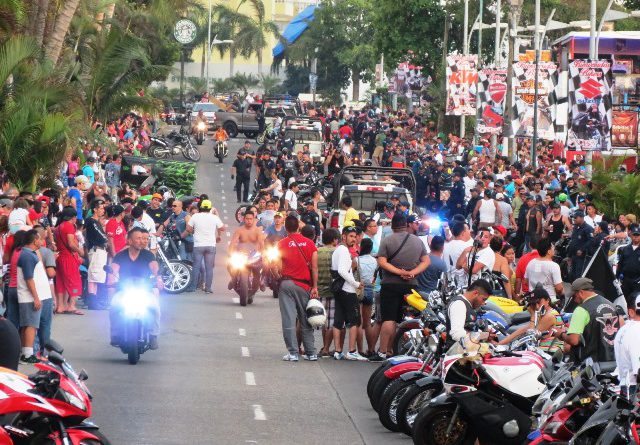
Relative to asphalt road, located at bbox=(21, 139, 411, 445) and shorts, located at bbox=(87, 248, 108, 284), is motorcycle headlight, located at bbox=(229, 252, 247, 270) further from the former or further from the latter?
shorts, located at bbox=(87, 248, 108, 284)

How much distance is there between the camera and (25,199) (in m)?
23.1

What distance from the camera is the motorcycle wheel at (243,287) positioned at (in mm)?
25359

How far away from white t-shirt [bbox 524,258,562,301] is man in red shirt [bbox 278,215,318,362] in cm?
276

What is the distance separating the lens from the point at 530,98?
4438 centimetres

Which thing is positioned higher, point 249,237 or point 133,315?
point 249,237

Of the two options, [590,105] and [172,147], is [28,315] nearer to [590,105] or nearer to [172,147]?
[590,105]

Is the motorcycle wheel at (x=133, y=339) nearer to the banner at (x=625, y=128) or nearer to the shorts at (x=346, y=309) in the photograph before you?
the shorts at (x=346, y=309)

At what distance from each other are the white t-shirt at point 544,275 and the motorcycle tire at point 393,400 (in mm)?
4970

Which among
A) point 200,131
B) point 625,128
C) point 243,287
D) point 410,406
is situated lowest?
point 243,287

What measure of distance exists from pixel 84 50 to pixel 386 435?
96.9 ft

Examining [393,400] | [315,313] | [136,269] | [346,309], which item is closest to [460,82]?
[346,309]

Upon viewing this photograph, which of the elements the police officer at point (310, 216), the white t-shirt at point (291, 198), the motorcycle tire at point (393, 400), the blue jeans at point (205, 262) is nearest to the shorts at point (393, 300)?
the motorcycle tire at point (393, 400)

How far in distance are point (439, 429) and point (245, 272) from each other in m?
12.6

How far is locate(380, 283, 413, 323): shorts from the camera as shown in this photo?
62.7 feet
